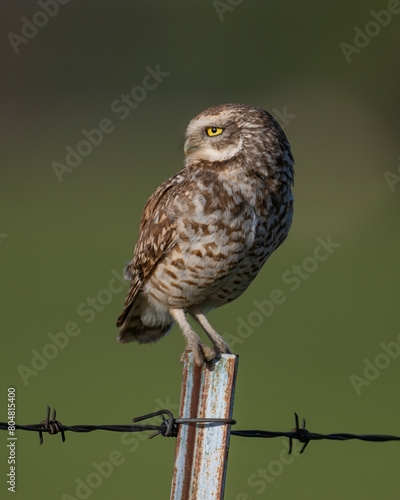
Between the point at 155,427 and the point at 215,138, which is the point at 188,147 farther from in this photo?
the point at 155,427

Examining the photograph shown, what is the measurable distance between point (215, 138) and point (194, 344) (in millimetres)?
1402

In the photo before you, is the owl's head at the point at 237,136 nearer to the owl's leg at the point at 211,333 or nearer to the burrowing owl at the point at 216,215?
the burrowing owl at the point at 216,215

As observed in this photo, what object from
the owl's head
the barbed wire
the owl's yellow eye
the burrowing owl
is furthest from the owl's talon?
the owl's yellow eye

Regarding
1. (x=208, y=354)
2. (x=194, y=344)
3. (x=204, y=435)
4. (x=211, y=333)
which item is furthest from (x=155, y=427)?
(x=211, y=333)

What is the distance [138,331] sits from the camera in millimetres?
5301

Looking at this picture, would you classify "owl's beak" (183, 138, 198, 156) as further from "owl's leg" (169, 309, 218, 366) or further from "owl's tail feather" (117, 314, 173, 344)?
"owl's tail feather" (117, 314, 173, 344)

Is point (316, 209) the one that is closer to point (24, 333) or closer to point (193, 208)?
point (24, 333)

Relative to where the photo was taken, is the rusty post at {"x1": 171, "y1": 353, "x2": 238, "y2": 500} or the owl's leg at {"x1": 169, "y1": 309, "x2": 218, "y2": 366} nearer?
the rusty post at {"x1": 171, "y1": 353, "x2": 238, "y2": 500}

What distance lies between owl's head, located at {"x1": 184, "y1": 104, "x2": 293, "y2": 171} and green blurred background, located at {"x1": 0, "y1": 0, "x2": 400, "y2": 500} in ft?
1.36

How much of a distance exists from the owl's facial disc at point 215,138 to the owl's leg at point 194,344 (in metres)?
0.93

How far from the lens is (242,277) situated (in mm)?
4789

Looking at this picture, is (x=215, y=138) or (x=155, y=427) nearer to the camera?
(x=155, y=427)

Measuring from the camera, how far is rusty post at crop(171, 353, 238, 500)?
10.8 feet

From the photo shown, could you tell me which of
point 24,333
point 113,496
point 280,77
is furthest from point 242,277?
point 280,77
